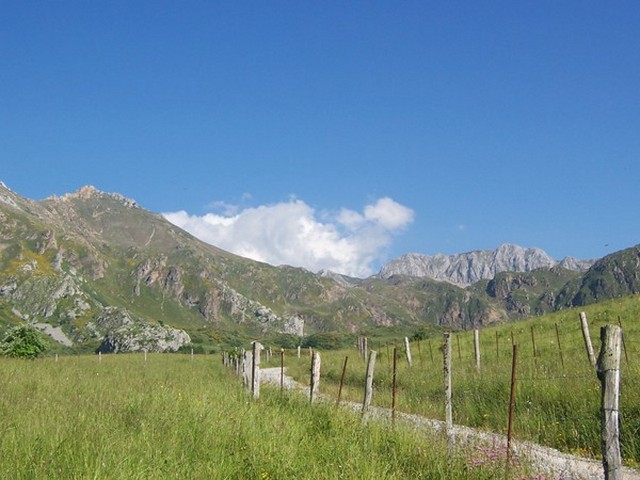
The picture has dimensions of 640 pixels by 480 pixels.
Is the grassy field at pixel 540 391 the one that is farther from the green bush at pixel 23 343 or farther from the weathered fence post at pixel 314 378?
the green bush at pixel 23 343

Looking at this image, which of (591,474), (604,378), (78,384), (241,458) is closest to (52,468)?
(241,458)

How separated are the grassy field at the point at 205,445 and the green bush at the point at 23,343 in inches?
1181

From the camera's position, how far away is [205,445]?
8914 millimetres

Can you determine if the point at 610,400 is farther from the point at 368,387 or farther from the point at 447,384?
the point at 368,387

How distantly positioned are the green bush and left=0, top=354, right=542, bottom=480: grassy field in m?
30.0

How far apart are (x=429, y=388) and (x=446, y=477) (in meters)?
14.9

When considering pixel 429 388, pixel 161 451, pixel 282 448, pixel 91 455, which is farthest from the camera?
pixel 429 388

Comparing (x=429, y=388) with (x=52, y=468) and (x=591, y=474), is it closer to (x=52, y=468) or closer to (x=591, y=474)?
(x=591, y=474)

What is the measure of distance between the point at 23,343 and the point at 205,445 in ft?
119

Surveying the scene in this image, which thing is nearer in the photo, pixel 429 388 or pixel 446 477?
pixel 446 477

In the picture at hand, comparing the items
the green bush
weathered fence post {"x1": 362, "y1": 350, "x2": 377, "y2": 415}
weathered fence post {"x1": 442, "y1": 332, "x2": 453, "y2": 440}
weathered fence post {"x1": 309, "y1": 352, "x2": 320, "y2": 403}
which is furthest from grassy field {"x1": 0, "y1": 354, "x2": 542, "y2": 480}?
the green bush

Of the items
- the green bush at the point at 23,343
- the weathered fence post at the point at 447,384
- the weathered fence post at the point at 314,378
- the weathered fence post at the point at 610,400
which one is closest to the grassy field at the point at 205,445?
the weathered fence post at the point at 610,400

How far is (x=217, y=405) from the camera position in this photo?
1257cm

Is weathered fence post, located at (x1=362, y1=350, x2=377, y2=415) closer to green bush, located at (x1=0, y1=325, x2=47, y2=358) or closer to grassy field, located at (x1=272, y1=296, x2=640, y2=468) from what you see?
grassy field, located at (x1=272, y1=296, x2=640, y2=468)
